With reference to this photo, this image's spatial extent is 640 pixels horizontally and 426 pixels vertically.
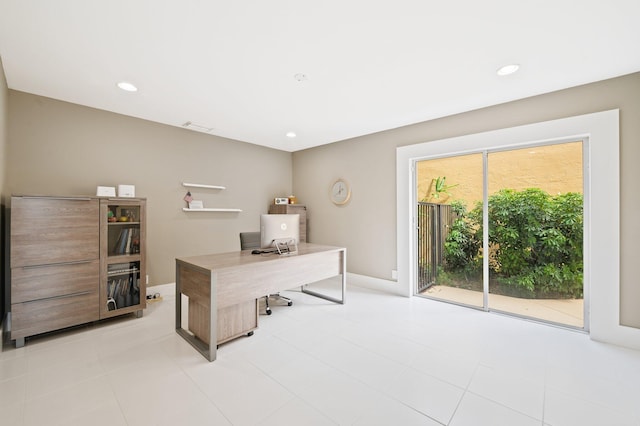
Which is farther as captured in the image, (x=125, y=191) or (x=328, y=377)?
(x=125, y=191)

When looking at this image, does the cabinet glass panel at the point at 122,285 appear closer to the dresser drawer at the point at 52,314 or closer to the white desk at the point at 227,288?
the dresser drawer at the point at 52,314

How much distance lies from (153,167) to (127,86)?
1.29 m

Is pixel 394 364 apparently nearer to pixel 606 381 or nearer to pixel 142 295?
pixel 606 381

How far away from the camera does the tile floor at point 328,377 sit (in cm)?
162

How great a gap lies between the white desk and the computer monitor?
173 mm

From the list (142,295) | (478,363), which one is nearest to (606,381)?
(478,363)

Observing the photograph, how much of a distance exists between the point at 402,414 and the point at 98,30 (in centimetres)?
322

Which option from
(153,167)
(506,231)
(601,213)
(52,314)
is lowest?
(52,314)

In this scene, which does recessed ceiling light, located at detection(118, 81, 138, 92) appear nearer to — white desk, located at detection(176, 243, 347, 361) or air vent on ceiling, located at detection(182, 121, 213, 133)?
air vent on ceiling, located at detection(182, 121, 213, 133)

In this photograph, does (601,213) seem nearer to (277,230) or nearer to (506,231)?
(506,231)

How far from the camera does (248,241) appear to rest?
137 inches

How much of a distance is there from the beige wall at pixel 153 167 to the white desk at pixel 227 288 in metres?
1.53

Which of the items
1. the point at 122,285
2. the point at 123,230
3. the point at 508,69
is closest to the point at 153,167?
the point at 123,230

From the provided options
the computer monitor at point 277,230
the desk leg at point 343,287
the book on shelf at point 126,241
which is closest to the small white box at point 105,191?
the book on shelf at point 126,241
